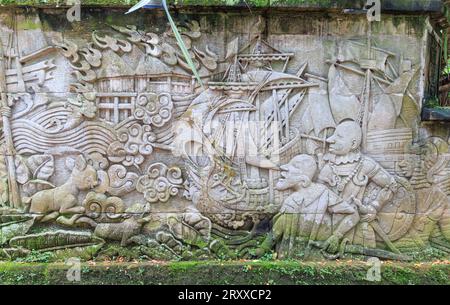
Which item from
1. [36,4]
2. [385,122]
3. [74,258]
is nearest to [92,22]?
[36,4]

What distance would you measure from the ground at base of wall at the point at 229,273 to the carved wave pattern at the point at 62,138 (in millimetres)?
1403

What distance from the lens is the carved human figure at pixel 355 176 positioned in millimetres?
5547

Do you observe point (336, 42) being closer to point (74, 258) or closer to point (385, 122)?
point (385, 122)

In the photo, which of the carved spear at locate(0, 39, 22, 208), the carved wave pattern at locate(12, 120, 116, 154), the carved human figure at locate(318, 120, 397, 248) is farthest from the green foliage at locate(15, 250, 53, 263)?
the carved human figure at locate(318, 120, 397, 248)

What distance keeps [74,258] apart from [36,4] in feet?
10.2

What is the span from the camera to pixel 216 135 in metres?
5.56

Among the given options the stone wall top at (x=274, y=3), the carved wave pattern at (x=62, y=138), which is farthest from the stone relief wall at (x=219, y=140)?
the stone wall top at (x=274, y=3)

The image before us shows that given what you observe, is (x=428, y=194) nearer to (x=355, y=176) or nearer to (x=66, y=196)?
(x=355, y=176)

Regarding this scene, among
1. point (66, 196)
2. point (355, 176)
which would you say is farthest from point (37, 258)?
point (355, 176)

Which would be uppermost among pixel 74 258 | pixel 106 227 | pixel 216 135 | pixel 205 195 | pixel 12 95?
pixel 12 95

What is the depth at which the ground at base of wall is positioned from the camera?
525 centimetres

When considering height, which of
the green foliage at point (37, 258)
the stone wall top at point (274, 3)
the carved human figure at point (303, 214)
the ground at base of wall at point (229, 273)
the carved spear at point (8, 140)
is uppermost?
the stone wall top at point (274, 3)

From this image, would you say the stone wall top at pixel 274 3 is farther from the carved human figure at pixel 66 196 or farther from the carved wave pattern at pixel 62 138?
the carved human figure at pixel 66 196

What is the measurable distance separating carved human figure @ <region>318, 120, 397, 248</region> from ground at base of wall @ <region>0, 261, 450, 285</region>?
456mm
